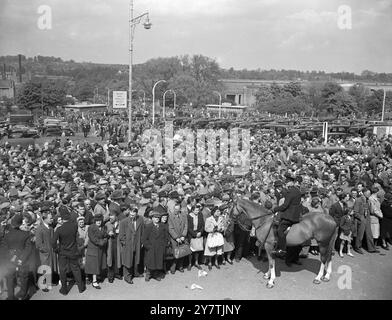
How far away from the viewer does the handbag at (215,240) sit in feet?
32.8

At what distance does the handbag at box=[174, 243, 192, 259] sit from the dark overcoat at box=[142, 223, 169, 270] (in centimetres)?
52

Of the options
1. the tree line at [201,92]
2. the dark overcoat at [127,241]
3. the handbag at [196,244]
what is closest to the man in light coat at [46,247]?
the dark overcoat at [127,241]

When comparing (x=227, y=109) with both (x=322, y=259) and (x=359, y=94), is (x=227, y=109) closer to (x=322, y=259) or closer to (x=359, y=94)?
(x=359, y=94)

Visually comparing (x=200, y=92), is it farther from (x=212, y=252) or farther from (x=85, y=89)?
(x=212, y=252)

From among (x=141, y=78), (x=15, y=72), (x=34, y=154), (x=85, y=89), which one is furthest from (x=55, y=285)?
(x=15, y=72)

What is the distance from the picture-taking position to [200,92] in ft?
276

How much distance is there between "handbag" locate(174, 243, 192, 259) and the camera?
32.0 feet

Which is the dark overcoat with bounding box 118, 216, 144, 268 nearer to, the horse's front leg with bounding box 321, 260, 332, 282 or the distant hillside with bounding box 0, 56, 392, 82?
the horse's front leg with bounding box 321, 260, 332, 282

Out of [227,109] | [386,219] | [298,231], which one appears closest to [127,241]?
[298,231]

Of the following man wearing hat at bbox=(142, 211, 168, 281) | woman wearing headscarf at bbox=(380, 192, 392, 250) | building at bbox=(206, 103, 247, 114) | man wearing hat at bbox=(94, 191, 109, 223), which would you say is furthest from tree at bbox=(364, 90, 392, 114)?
man wearing hat at bbox=(142, 211, 168, 281)

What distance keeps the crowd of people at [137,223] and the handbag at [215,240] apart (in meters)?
0.02

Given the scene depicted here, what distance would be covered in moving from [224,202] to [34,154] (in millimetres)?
12435
